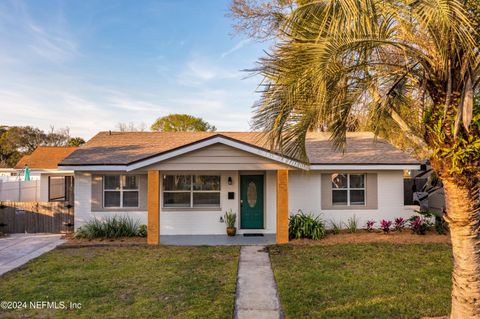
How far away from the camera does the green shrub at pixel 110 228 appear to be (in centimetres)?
1094

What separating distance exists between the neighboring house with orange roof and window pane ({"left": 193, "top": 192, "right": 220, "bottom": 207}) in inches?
413

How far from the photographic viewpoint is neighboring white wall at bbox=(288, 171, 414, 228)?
1195 cm

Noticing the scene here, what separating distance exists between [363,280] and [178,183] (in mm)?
7637

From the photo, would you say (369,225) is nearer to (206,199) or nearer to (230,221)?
(230,221)

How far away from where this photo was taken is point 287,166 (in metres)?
10.1

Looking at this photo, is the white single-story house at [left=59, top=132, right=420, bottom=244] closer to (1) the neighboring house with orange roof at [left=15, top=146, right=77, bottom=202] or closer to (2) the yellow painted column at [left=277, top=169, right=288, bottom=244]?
(2) the yellow painted column at [left=277, top=169, right=288, bottom=244]

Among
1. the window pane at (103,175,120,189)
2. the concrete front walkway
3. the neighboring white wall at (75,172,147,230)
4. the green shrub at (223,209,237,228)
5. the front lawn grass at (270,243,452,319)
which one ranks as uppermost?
the window pane at (103,175,120,189)

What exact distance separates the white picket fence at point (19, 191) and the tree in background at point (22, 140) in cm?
2984

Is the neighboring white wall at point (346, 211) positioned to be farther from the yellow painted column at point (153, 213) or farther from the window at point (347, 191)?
the yellow painted column at point (153, 213)

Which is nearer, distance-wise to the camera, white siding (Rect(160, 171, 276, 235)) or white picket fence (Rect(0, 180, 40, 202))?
white siding (Rect(160, 171, 276, 235))

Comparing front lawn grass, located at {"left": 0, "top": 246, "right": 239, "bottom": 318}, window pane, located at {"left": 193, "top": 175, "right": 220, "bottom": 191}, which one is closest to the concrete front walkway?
front lawn grass, located at {"left": 0, "top": 246, "right": 239, "bottom": 318}

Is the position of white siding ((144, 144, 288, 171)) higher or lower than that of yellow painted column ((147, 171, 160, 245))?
higher

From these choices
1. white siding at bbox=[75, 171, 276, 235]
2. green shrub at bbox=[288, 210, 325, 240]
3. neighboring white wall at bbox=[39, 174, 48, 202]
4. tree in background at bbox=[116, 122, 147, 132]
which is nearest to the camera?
green shrub at bbox=[288, 210, 325, 240]

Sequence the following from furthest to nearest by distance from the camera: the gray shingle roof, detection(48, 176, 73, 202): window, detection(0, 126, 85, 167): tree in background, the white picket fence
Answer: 1. detection(0, 126, 85, 167): tree in background
2. detection(48, 176, 73, 202): window
3. the white picket fence
4. the gray shingle roof
